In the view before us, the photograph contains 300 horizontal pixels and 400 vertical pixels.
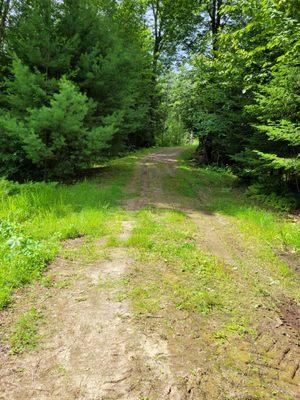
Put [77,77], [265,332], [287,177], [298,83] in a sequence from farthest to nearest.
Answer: [77,77] < [287,177] < [298,83] < [265,332]

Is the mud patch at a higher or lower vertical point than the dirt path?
lower

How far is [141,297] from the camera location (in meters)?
3.90

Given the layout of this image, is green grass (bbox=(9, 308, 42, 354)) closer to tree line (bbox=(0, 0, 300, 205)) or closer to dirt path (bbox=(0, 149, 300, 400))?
dirt path (bbox=(0, 149, 300, 400))

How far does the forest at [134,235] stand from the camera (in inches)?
115

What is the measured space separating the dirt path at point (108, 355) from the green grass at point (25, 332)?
7 cm

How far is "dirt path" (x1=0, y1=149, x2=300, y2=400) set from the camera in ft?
8.68

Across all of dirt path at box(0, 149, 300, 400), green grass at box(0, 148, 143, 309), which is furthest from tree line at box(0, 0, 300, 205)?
dirt path at box(0, 149, 300, 400)

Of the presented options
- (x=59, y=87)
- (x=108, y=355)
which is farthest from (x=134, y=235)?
(x=59, y=87)

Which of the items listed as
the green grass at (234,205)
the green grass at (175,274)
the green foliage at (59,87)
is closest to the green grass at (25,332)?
the green grass at (175,274)

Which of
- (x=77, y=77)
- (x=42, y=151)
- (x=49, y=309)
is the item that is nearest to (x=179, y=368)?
(x=49, y=309)

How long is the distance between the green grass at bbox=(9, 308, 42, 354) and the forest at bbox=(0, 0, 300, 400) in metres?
0.02

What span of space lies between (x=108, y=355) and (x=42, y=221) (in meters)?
3.69

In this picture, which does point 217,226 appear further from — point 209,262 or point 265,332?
point 265,332

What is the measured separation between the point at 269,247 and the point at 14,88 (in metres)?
8.12
